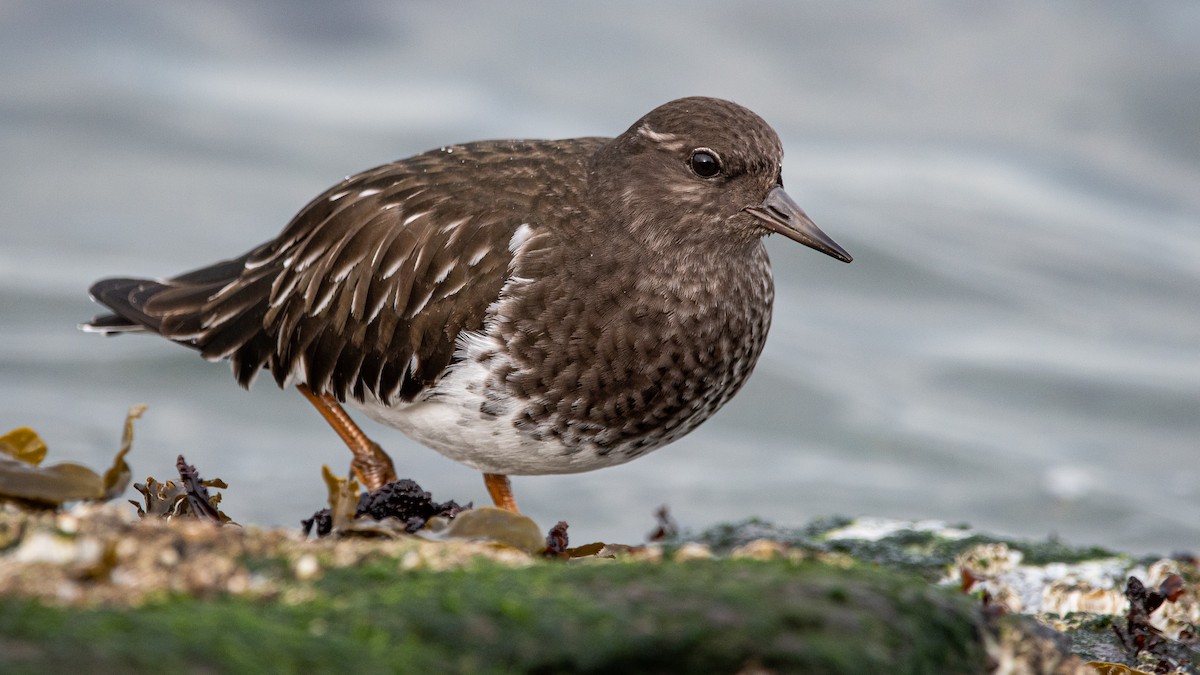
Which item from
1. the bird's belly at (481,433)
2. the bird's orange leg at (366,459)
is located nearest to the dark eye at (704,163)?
the bird's belly at (481,433)

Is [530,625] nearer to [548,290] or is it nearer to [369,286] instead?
[548,290]

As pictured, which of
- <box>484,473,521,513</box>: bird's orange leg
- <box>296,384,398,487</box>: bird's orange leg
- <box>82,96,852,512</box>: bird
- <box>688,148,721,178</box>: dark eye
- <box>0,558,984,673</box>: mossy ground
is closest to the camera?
<box>0,558,984,673</box>: mossy ground

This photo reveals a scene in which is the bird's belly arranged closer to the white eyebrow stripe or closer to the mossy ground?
the white eyebrow stripe

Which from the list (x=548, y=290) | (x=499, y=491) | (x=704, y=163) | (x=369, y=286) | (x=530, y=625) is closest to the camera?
(x=530, y=625)

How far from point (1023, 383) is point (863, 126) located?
2806mm

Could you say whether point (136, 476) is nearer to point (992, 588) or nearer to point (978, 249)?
point (992, 588)

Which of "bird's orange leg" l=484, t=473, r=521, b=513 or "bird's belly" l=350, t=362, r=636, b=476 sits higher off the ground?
"bird's belly" l=350, t=362, r=636, b=476

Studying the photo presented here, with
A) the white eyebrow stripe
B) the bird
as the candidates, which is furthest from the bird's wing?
the white eyebrow stripe

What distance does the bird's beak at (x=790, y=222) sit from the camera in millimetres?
4078

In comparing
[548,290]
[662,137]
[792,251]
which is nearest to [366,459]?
[548,290]

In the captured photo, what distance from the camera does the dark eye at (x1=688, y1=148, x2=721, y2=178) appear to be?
4.18 metres

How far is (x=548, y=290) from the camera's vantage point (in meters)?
4.07

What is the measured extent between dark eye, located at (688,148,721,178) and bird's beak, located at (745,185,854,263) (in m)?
0.16

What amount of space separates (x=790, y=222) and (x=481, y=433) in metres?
1.13
